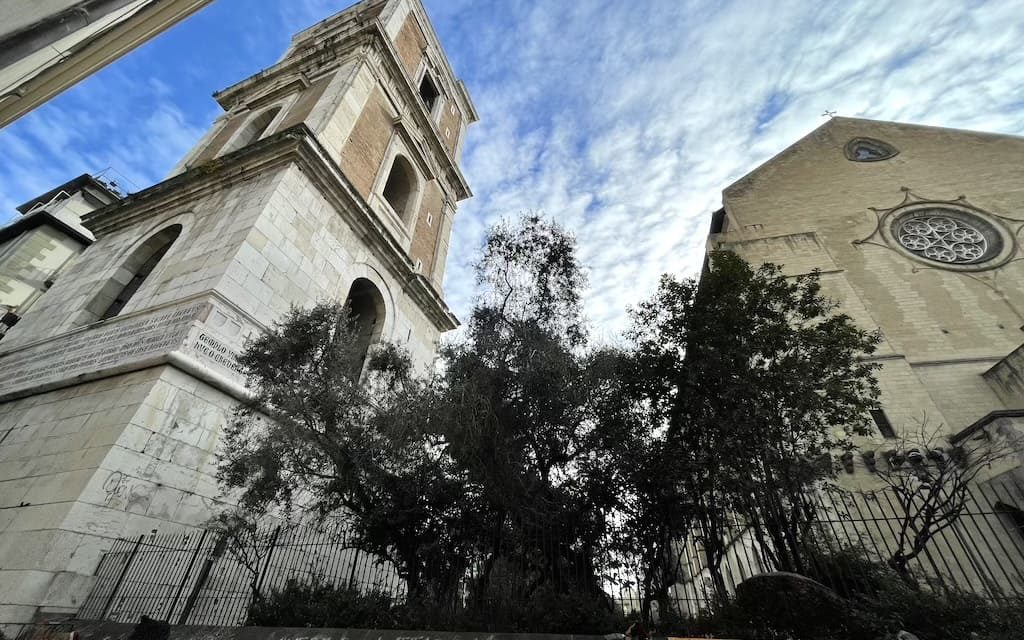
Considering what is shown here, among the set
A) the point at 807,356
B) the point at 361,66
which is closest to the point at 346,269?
the point at 361,66

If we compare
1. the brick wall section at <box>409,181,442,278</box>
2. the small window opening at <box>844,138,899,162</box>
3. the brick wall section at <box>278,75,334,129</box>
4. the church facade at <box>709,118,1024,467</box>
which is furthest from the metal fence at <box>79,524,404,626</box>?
the small window opening at <box>844,138,899,162</box>

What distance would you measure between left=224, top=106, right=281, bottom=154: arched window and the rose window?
74.6 feet

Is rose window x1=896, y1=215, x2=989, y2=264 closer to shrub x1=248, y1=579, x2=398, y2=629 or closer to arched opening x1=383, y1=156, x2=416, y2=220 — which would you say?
arched opening x1=383, y1=156, x2=416, y2=220

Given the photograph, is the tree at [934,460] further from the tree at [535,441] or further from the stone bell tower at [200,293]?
the stone bell tower at [200,293]

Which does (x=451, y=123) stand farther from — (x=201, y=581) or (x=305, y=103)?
(x=201, y=581)

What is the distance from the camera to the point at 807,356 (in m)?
7.16

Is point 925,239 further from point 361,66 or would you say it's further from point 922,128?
point 361,66

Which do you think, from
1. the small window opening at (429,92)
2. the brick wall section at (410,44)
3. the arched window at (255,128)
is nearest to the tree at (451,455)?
the arched window at (255,128)

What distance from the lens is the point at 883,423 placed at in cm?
1140

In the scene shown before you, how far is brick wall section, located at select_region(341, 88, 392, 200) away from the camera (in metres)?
12.4

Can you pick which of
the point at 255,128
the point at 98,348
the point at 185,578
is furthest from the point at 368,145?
the point at 185,578

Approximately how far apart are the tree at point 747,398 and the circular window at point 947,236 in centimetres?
1185

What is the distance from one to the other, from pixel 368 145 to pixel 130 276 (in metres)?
7.03

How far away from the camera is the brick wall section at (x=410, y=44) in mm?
18094
